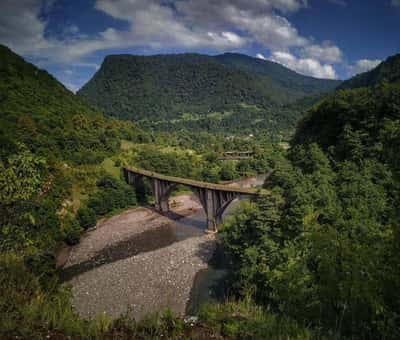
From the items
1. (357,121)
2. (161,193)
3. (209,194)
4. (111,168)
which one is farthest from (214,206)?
(111,168)

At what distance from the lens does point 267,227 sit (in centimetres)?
2052

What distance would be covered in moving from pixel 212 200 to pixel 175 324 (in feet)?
111

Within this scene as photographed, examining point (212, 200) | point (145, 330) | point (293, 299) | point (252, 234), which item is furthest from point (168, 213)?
point (145, 330)

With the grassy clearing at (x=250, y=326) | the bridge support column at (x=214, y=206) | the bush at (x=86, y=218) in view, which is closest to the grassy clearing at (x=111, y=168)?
the bush at (x=86, y=218)

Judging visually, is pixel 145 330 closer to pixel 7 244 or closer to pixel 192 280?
pixel 7 244

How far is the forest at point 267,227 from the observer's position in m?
5.56

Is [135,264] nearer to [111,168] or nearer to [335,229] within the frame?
[335,229]

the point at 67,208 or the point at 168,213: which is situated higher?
the point at 67,208

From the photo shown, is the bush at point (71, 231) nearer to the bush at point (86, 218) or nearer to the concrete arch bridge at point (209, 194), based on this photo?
the bush at point (86, 218)

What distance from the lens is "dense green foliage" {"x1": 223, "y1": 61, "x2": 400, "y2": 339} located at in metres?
6.08

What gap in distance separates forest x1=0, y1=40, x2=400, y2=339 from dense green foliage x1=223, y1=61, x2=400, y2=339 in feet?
0.22

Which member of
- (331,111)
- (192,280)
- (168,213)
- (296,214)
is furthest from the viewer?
(168,213)

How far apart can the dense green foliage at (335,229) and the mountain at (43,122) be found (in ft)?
102

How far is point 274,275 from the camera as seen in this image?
53.7ft
